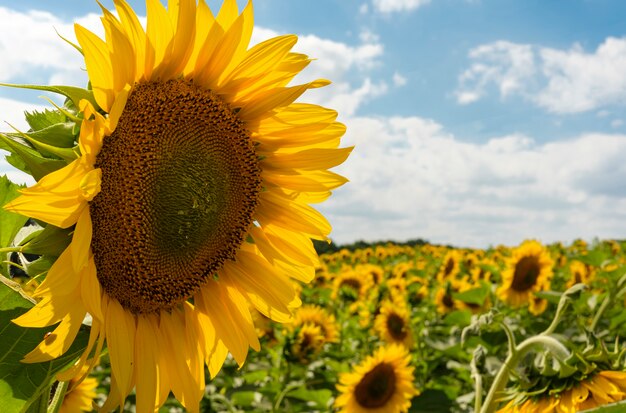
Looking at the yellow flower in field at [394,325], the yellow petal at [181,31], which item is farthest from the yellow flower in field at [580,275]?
the yellow petal at [181,31]

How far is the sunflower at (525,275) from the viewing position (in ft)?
22.3

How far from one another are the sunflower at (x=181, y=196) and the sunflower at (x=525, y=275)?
5.42 metres

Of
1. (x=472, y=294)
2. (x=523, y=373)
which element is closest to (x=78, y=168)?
(x=523, y=373)

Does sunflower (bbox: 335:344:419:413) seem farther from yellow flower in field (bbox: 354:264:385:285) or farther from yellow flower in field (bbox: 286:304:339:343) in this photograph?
yellow flower in field (bbox: 354:264:385:285)

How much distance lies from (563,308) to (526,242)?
4.64m

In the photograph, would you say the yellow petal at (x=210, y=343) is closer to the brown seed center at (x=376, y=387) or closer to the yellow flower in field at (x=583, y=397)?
the yellow flower in field at (x=583, y=397)

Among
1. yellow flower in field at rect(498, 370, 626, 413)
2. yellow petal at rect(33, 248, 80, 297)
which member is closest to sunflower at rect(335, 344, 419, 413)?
yellow flower in field at rect(498, 370, 626, 413)

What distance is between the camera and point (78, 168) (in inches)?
50.6

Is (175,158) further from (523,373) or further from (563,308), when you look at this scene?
(563,308)

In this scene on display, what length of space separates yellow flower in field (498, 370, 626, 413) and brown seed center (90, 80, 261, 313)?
115cm

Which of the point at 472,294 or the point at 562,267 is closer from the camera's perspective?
the point at 472,294

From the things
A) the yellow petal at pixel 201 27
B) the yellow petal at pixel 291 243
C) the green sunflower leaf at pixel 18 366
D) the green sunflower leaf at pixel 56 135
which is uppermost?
the yellow petal at pixel 201 27

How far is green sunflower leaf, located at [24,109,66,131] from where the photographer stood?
51.9 inches

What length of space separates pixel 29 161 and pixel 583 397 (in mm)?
1788
